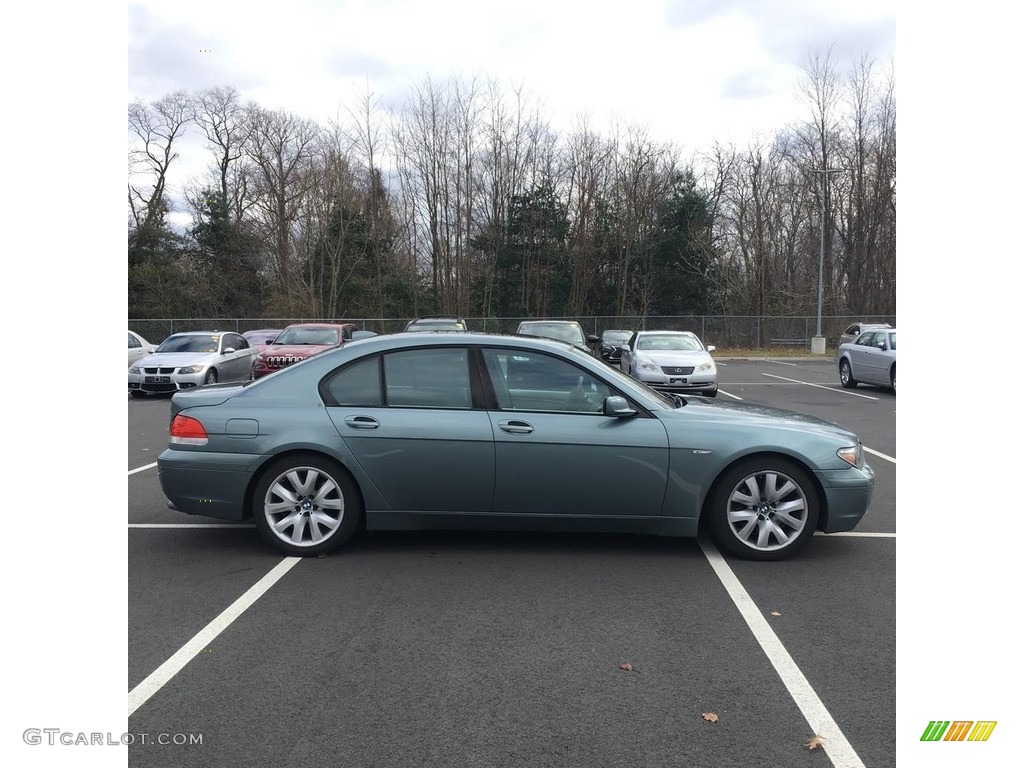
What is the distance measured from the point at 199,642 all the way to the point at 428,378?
7.40 feet

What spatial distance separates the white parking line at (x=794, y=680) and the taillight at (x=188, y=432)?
358 cm

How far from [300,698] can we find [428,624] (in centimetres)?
96

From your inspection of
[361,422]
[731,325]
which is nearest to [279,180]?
[731,325]

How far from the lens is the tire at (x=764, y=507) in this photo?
540cm

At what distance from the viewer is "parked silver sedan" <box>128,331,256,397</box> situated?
1711 centimetres

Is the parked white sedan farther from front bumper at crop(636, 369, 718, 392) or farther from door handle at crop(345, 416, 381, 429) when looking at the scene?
door handle at crop(345, 416, 381, 429)

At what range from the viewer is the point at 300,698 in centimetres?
347

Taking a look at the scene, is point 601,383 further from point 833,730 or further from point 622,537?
point 833,730

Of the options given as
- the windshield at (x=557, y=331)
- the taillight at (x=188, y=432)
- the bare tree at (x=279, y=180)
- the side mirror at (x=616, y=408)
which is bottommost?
the taillight at (x=188, y=432)

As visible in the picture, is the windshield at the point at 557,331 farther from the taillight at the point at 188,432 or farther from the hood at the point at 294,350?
the taillight at the point at 188,432

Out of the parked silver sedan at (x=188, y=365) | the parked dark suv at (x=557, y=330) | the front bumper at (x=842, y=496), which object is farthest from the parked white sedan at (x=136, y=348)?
the front bumper at (x=842, y=496)

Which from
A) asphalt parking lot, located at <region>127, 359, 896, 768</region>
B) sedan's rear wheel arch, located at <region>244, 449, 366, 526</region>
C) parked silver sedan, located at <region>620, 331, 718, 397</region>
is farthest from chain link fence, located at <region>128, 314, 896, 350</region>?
asphalt parking lot, located at <region>127, 359, 896, 768</region>

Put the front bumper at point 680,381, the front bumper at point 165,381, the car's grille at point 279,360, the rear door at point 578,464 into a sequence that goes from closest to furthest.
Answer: the rear door at point 578,464 → the front bumper at point 680,381 → the front bumper at point 165,381 → the car's grille at point 279,360

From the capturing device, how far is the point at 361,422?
5.45 metres
